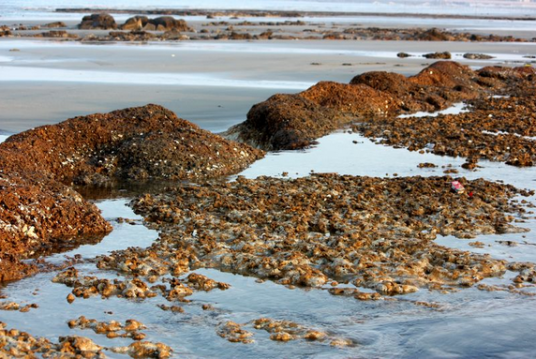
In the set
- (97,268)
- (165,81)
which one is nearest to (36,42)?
(165,81)

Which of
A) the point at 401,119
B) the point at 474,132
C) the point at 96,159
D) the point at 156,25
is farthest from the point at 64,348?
the point at 156,25

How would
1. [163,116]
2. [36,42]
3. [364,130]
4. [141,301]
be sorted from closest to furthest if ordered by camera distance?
1. [141,301]
2. [163,116]
3. [364,130]
4. [36,42]

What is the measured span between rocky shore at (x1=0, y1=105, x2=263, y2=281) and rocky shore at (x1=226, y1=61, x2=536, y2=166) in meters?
2.14

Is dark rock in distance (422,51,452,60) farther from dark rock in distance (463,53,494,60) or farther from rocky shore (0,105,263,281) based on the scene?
rocky shore (0,105,263,281)

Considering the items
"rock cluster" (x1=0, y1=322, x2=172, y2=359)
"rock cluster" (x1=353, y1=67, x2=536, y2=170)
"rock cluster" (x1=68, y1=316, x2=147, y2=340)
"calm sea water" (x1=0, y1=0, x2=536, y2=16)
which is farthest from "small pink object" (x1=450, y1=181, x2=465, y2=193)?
"calm sea water" (x1=0, y1=0, x2=536, y2=16)

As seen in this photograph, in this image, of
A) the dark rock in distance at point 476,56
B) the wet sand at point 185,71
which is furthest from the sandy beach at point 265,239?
the dark rock in distance at point 476,56

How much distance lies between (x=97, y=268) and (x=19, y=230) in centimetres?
112

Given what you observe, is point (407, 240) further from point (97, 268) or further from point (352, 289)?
point (97, 268)

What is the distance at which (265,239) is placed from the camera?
7.70 m

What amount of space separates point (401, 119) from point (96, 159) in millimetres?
7239

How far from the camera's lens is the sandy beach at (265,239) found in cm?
565

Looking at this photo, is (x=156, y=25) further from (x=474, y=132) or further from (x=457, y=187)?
(x=457, y=187)

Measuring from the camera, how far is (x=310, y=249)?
24.3 ft

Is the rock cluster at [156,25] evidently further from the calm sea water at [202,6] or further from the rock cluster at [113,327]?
the rock cluster at [113,327]
